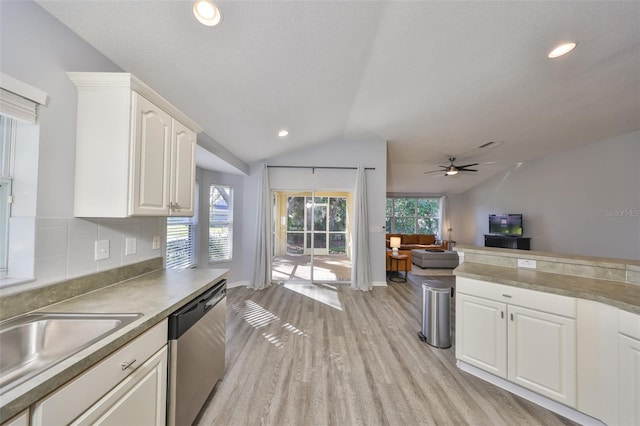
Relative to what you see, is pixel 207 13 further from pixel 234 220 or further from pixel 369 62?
pixel 234 220

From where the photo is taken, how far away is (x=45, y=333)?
110cm

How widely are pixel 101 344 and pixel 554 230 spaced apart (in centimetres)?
853

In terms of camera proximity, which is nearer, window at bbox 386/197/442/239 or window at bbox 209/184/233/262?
window at bbox 209/184/233/262

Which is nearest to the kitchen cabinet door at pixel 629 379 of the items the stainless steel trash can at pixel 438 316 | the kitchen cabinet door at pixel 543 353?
the kitchen cabinet door at pixel 543 353

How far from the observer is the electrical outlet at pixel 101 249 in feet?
5.00

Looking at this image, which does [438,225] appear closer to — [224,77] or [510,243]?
[510,243]

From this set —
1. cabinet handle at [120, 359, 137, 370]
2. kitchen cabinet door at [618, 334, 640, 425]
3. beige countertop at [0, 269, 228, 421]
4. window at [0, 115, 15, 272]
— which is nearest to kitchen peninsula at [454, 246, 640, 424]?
kitchen cabinet door at [618, 334, 640, 425]

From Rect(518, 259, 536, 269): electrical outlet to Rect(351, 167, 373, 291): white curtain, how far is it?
A: 2.53 m

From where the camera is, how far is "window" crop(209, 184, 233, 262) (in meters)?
4.18

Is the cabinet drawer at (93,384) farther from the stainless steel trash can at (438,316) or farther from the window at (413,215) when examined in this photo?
the window at (413,215)

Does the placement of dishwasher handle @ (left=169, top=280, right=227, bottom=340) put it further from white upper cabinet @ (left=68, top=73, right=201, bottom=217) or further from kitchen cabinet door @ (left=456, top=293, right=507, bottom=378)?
kitchen cabinet door @ (left=456, top=293, right=507, bottom=378)

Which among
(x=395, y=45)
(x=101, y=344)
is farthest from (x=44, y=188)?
(x=395, y=45)

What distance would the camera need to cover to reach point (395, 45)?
2.04 m

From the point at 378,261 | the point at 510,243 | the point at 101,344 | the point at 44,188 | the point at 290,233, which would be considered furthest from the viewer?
the point at 510,243
